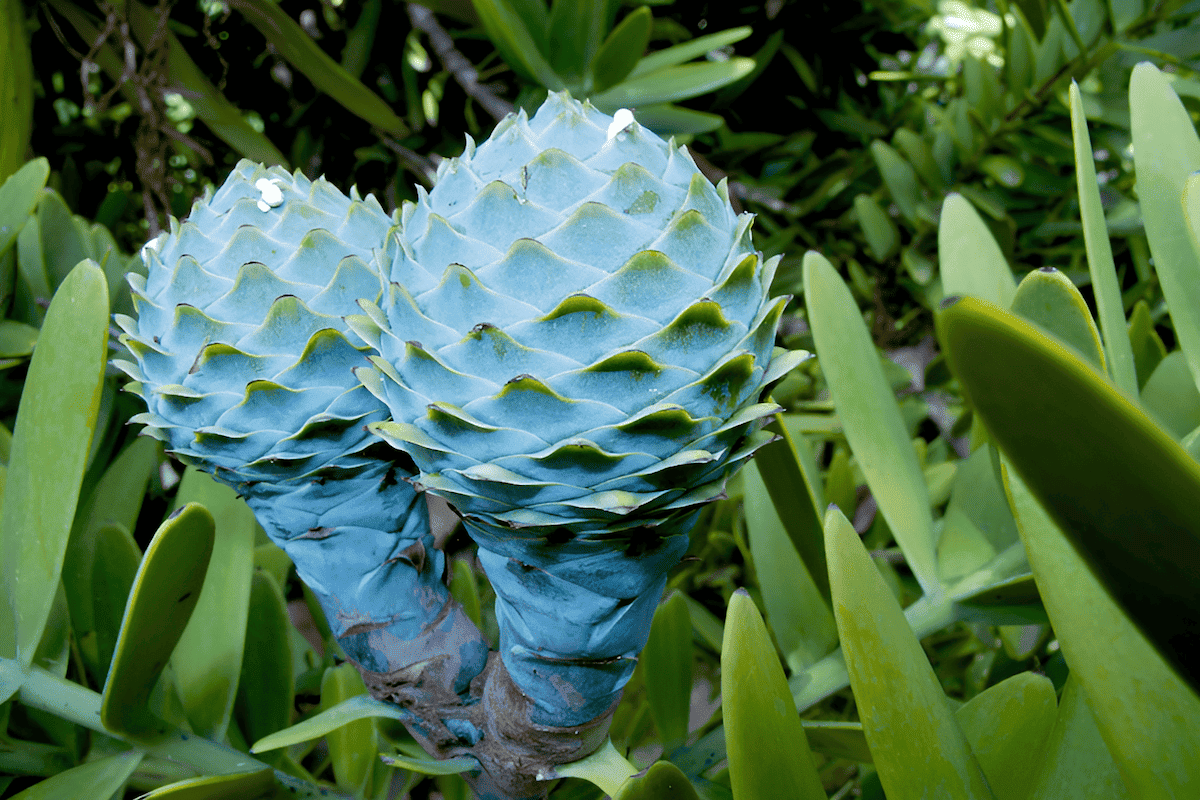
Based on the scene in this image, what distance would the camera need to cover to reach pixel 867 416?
0.45 metres

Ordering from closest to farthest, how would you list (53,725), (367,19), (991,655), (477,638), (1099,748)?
(1099,748)
(477,638)
(53,725)
(991,655)
(367,19)

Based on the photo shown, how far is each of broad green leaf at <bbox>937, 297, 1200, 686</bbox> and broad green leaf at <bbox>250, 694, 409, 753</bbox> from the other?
12.3 inches

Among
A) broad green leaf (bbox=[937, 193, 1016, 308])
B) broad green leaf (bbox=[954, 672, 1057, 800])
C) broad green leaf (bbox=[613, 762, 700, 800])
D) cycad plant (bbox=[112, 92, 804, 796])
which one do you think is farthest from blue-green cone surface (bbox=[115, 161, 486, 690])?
broad green leaf (bbox=[937, 193, 1016, 308])

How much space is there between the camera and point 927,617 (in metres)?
0.44

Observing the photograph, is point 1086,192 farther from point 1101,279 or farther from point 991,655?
point 991,655

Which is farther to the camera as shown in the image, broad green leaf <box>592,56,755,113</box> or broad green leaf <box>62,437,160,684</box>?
broad green leaf <box>592,56,755,113</box>

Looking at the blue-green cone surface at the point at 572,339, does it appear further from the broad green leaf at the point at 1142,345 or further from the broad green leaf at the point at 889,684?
the broad green leaf at the point at 1142,345

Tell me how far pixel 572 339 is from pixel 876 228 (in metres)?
0.78

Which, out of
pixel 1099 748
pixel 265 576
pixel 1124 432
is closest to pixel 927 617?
pixel 1099 748

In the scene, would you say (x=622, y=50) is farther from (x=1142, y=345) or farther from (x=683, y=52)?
(x=1142, y=345)

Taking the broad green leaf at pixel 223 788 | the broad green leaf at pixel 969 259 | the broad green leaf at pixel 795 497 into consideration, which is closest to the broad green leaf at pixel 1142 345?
the broad green leaf at pixel 969 259

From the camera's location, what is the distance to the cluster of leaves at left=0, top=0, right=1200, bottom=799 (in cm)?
23

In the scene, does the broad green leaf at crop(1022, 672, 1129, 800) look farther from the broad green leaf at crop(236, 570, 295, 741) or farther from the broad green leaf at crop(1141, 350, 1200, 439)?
the broad green leaf at crop(236, 570, 295, 741)

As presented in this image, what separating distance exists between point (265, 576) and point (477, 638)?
194mm
